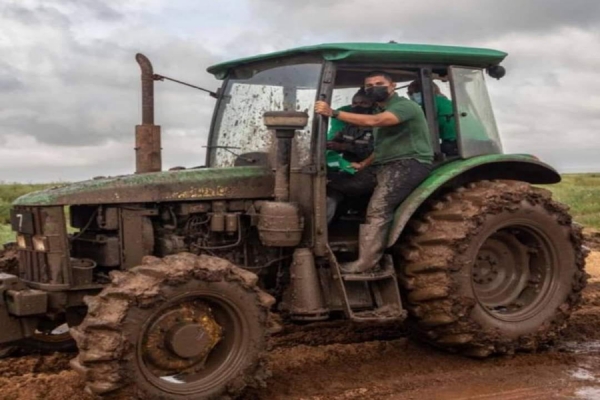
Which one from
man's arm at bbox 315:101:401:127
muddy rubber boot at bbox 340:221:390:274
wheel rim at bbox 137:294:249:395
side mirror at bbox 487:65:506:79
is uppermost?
side mirror at bbox 487:65:506:79

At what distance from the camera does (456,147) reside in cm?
692

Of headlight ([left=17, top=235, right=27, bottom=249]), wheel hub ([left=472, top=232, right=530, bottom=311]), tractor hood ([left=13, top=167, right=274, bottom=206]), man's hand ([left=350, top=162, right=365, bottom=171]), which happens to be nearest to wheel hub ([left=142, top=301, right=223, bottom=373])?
tractor hood ([left=13, top=167, right=274, bottom=206])

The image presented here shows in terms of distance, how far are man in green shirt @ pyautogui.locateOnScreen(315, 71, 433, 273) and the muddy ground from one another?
2.77ft

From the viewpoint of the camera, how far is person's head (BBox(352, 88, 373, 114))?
22.2 feet

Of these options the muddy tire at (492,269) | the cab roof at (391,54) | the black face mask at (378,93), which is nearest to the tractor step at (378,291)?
the muddy tire at (492,269)

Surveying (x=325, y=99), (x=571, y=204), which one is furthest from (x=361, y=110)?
(x=571, y=204)

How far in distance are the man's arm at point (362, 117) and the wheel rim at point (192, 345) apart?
62.0 inches

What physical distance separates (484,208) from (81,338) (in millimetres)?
3199

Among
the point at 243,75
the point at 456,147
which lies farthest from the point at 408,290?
the point at 243,75

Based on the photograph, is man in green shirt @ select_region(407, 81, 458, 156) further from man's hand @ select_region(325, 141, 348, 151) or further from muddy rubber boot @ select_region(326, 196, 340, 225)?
muddy rubber boot @ select_region(326, 196, 340, 225)

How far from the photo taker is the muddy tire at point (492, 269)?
641 centimetres

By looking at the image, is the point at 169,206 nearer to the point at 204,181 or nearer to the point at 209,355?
the point at 204,181

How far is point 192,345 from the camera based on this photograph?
5426 mm

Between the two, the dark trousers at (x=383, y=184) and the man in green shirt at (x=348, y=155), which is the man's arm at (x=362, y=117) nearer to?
the dark trousers at (x=383, y=184)
